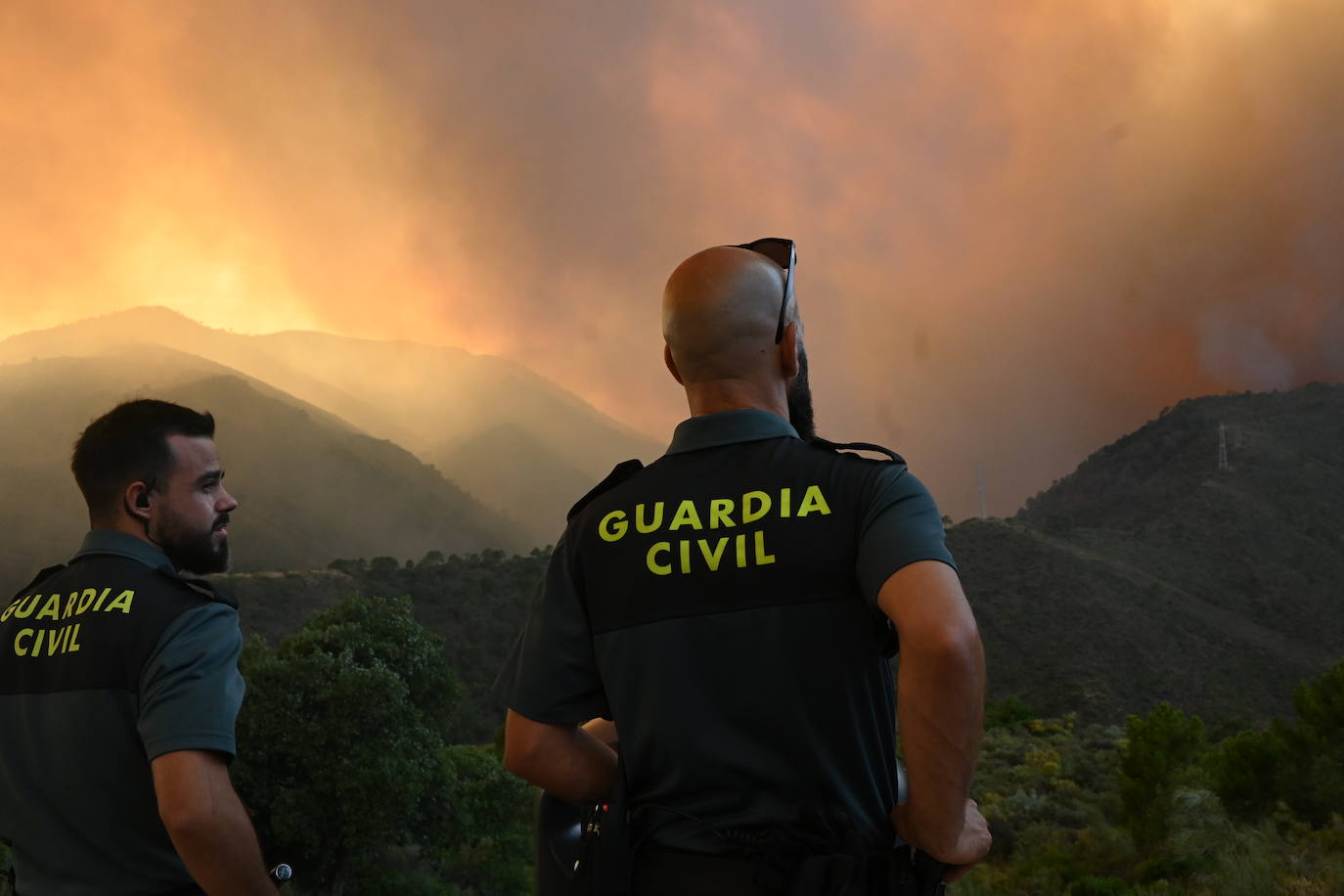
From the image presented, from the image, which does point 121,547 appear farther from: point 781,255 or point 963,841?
point 963,841

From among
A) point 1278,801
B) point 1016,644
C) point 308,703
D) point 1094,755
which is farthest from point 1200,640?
point 308,703

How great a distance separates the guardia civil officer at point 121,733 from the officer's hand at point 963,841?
1.64 metres

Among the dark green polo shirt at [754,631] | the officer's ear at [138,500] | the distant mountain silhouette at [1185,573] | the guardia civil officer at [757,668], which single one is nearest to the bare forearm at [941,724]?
the guardia civil officer at [757,668]

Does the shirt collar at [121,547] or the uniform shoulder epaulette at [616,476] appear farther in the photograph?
the shirt collar at [121,547]

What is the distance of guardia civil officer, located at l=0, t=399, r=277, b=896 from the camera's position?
2.59 meters

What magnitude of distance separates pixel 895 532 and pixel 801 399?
0.63 metres

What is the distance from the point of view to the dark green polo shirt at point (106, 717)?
8.98 feet

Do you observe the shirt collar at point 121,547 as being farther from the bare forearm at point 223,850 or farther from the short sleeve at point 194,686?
the bare forearm at point 223,850

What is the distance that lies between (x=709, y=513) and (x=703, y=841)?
2.12 ft

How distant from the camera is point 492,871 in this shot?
97.2 ft

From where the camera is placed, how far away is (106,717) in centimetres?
274

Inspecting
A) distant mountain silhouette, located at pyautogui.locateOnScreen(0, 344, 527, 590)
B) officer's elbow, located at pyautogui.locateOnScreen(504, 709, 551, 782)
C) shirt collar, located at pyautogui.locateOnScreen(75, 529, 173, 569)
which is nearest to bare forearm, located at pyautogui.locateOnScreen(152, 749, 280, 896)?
shirt collar, located at pyautogui.locateOnScreen(75, 529, 173, 569)

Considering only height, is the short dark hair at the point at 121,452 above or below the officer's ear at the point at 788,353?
above

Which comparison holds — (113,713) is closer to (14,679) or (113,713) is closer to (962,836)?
(14,679)
